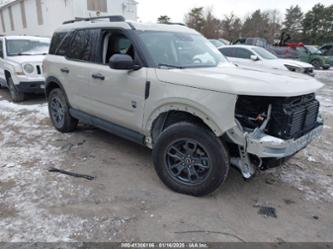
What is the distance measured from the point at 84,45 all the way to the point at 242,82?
2749 mm

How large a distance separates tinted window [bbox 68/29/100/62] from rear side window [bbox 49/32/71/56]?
19 centimetres

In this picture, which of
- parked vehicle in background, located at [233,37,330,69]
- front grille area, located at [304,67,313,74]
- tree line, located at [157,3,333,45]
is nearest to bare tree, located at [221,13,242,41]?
tree line, located at [157,3,333,45]

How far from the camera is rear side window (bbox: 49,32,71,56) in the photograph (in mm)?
4852

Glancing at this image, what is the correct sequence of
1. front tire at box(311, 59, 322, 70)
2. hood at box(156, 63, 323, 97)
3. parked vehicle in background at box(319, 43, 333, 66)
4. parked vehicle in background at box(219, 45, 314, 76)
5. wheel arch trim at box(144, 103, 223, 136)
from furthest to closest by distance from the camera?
parked vehicle in background at box(319, 43, 333, 66) < front tire at box(311, 59, 322, 70) < parked vehicle in background at box(219, 45, 314, 76) < wheel arch trim at box(144, 103, 223, 136) < hood at box(156, 63, 323, 97)

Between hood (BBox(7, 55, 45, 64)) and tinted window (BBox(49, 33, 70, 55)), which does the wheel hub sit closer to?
tinted window (BBox(49, 33, 70, 55))

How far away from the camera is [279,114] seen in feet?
8.94

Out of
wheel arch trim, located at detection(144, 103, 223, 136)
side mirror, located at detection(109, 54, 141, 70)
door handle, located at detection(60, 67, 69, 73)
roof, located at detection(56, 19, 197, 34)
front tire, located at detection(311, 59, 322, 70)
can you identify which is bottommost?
front tire, located at detection(311, 59, 322, 70)

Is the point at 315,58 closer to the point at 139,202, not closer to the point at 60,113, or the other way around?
the point at 60,113

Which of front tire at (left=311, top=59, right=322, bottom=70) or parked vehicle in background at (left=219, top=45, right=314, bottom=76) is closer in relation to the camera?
parked vehicle in background at (left=219, top=45, right=314, bottom=76)

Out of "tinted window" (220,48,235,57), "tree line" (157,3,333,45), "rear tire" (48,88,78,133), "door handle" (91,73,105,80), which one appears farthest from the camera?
"tree line" (157,3,333,45)

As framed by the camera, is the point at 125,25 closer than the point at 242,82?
No

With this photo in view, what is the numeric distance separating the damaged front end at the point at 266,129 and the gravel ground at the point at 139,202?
0.53 metres

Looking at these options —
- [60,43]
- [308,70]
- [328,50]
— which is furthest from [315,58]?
[60,43]

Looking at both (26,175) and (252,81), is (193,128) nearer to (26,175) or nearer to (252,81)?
(252,81)
